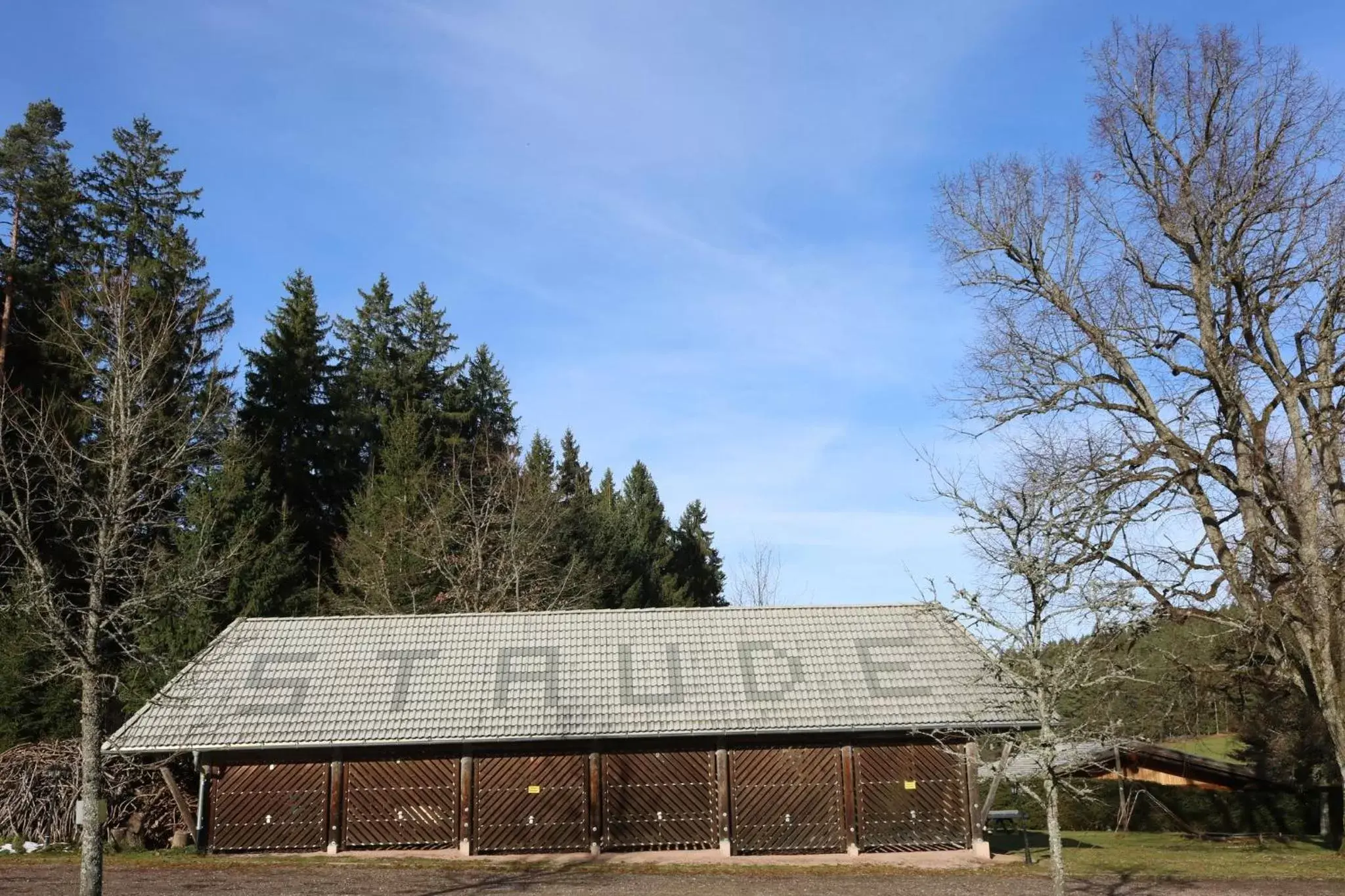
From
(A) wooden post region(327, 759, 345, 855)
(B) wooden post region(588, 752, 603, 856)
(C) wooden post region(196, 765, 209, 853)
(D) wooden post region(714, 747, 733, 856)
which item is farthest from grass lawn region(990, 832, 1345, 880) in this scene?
(C) wooden post region(196, 765, 209, 853)

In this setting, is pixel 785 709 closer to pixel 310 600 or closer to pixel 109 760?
pixel 109 760

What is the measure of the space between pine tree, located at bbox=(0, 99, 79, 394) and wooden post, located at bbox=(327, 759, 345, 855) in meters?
17.1

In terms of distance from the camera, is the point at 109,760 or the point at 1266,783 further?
the point at 1266,783

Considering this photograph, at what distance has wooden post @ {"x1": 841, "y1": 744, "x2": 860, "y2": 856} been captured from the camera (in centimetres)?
1947

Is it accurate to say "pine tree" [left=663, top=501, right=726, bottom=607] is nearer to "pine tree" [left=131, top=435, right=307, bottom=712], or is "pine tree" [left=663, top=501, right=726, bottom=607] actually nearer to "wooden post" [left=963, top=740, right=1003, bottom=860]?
"pine tree" [left=131, top=435, right=307, bottom=712]

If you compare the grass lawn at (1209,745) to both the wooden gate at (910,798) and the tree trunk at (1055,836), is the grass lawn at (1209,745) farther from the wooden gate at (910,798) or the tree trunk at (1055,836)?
the tree trunk at (1055,836)

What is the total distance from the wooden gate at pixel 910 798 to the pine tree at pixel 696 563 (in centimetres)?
3613

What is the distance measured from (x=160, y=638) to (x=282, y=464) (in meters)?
14.6

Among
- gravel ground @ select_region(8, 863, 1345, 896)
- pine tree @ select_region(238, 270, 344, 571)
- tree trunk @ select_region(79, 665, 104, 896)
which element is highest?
pine tree @ select_region(238, 270, 344, 571)

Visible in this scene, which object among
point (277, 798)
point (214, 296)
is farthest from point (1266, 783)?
point (214, 296)

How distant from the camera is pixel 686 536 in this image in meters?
65.9

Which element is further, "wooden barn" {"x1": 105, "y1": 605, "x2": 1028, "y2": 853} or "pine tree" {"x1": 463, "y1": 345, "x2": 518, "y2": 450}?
"pine tree" {"x1": 463, "y1": 345, "x2": 518, "y2": 450}

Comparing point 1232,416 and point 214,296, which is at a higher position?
point 214,296

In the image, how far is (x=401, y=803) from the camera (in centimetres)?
1953
